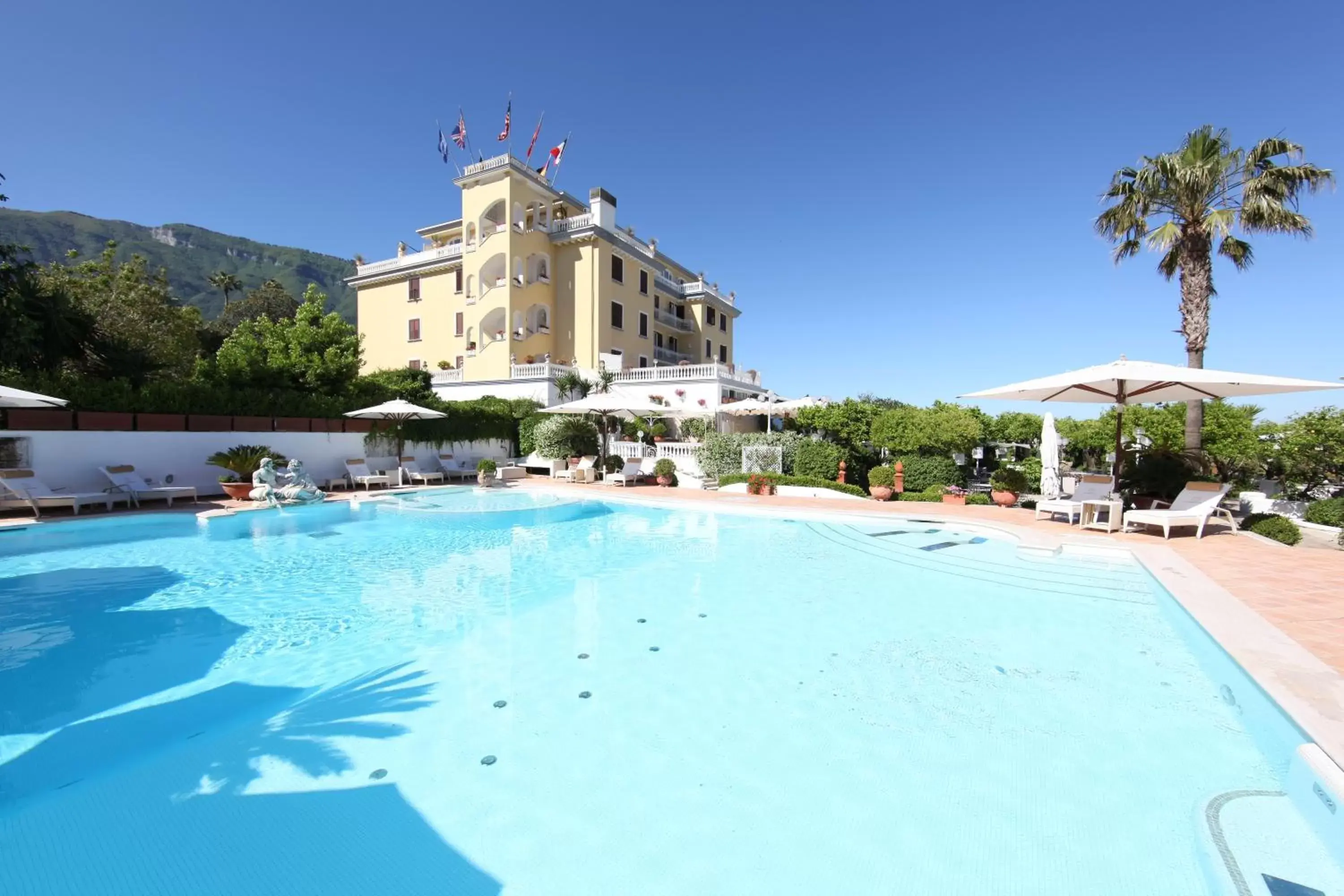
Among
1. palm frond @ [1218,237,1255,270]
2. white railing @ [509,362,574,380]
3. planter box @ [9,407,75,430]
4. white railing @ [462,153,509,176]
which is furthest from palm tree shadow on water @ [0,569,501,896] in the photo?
white railing @ [462,153,509,176]

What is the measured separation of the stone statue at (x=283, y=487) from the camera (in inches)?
532

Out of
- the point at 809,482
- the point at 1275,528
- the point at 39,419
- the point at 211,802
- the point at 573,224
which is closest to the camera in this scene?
the point at 211,802

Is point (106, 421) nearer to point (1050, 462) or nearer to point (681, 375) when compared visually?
point (681, 375)

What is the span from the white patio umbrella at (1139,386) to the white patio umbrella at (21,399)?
17301 mm

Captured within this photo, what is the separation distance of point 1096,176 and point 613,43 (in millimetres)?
13416

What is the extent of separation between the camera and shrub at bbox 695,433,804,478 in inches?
703

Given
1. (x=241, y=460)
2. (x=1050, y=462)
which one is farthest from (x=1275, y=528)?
(x=241, y=460)

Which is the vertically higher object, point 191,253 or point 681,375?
point 191,253

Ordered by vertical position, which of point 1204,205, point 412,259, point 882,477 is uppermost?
point 412,259

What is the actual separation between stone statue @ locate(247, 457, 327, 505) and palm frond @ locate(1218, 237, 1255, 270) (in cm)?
2280

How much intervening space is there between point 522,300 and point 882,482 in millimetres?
19874

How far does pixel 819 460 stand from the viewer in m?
16.8

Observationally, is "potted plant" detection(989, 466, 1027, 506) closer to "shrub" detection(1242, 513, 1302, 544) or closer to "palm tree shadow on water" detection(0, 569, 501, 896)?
"shrub" detection(1242, 513, 1302, 544)

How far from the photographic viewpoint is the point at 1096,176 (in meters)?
13.5
